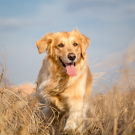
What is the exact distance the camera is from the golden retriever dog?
345 cm

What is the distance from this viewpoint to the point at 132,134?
1.64 metres

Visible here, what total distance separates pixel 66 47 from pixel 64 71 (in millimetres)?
495

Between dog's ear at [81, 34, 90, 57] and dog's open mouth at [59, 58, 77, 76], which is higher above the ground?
dog's ear at [81, 34, 90, 57]

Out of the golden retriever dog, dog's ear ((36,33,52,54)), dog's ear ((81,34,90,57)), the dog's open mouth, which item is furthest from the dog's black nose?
dog's ear ((36,33,52,54))

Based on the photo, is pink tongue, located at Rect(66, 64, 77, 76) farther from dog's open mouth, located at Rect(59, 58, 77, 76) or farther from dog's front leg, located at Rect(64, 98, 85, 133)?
dog's front leg, located at Rect(64, 98, 85, 133)

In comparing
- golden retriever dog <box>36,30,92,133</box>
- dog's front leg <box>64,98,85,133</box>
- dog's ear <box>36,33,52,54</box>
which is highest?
dog's ear <box>36,33,52,54</box>

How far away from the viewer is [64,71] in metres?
3.64

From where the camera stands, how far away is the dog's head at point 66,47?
3443 millimetres

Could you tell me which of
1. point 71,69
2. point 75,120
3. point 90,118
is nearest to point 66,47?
point 71,69

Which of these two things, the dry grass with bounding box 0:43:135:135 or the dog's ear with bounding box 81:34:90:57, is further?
the dog's ear with bounding box 81:34:90:57

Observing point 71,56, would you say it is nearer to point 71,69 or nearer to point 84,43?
point 71,69

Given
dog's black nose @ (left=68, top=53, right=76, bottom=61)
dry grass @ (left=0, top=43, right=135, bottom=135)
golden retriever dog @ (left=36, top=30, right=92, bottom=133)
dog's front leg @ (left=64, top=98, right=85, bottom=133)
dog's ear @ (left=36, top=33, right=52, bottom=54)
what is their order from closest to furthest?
dry grass @ (left=0, top=43, right=135, bottom=135) < dog's front leg @ (left=64, top=98, right=85, bottom=133) < dog's black nose @ (left=68, top=53, right=76, bottom=61) < golden retriever dog @ (left=36, top=30, right=92, bottom=133) < dog's ear @ (left=36, top=33, right=52, bottom=54)

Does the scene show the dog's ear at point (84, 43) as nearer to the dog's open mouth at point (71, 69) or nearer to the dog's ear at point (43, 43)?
the dog's open mouth at point (71, 69)

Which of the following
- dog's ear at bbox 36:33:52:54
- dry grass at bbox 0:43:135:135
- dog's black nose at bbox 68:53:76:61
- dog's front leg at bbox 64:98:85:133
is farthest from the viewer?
dog's ear at bbox 36:33:52:54
